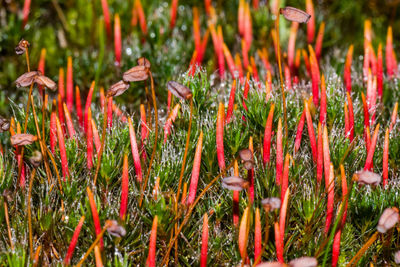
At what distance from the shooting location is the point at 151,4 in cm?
342

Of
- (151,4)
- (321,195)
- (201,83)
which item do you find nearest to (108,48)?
(151,4)

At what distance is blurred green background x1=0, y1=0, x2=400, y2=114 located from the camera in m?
2.95

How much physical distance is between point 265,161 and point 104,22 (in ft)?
5.88

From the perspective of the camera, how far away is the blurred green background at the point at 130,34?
2.95 metres

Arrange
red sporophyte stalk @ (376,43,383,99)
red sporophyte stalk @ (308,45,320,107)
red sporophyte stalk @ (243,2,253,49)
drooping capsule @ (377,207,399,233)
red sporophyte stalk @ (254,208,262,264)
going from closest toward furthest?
drooping capsule @ (377,207,399,233) < red sporophyte stalk @ (254,208,262,264) < red sporophyte stalk @ (308,45,320,107) < red sporophyte stalk @ (376,43,383,99) < red sporophyte stalk @ (243,2,253,49)

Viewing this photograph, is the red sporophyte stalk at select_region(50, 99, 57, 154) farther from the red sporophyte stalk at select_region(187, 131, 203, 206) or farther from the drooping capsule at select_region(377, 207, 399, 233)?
the drooping capsule at select_region(377, 207, 399, 233)

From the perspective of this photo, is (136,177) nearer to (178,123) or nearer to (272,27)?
(178,123)

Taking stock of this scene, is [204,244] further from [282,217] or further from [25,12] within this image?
[25,12]

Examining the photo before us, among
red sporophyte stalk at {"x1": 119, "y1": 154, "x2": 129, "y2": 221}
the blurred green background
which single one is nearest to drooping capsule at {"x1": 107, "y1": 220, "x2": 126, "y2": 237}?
red sporophyte stalk at {"x1": 119, "y1": 154, "x2": 129, "y2": 221}

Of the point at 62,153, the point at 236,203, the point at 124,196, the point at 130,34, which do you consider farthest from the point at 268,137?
the point at 130,34

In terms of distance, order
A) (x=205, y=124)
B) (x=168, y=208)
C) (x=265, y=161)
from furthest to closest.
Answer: (x=205, y=124), (x=265, y=161), (x=168, y=208)

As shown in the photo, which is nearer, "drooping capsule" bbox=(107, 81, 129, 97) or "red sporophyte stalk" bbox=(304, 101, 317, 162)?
"drooping capsule" bbox=(107, 81, 129, 97)

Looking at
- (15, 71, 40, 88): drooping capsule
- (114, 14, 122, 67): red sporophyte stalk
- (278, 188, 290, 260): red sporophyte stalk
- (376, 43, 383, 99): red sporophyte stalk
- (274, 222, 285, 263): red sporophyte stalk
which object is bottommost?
(274, 222, 285, 263): red sporophyte stalk

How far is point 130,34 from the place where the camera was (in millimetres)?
3260
